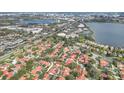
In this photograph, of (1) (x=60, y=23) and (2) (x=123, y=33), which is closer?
(2) (x=123, y=33)

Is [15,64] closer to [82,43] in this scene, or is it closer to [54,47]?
[54,47]

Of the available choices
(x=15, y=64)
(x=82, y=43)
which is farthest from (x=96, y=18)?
(x=15, y=64)
